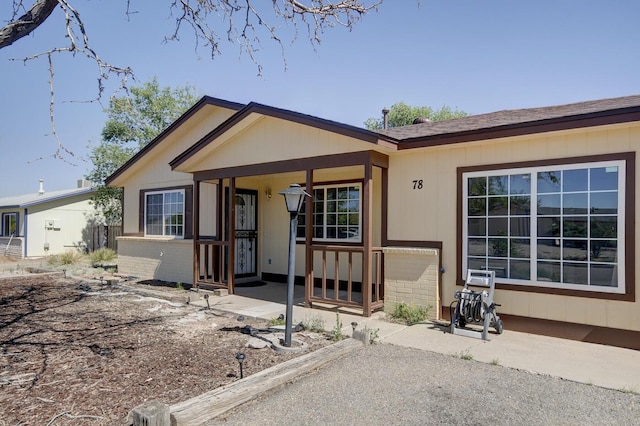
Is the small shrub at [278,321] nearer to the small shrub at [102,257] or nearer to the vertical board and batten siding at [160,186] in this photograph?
the vertical board and batten siding at [160,186]

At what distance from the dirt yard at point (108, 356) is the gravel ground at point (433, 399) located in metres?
0.75

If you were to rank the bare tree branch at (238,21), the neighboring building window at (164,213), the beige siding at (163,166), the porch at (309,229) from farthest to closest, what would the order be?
1. the neighboring building window at (164,213)
2. the beige siding at (163,166)
3. the porch at (309,229)
4. the bare tree branch at (238,21)

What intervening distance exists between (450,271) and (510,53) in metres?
5.77

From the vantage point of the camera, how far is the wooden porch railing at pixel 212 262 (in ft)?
30.0

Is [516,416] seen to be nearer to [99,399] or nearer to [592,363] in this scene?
[592,363]

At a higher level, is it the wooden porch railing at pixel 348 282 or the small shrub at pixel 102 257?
the wooden porch railing at pixel 348 282

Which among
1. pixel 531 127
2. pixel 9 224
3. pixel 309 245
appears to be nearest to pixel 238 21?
pixel 309 245

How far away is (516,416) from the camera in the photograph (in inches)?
132

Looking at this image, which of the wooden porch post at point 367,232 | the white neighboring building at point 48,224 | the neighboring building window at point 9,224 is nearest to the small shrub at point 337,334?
the wooden porch post at point 367,232

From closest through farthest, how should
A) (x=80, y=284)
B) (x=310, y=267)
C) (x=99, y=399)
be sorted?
(x=99, y=399), (x=310, y=267), (x=80, y=284)

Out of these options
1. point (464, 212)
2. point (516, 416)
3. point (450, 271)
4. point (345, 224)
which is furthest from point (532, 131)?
point (345, 224)

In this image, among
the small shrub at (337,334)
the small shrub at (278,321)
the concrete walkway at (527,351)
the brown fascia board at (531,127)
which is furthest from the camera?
the small shrub at (278,321)

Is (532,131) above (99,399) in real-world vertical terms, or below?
above

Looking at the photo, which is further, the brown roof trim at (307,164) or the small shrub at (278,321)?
the brown roof trim at (307,164)
